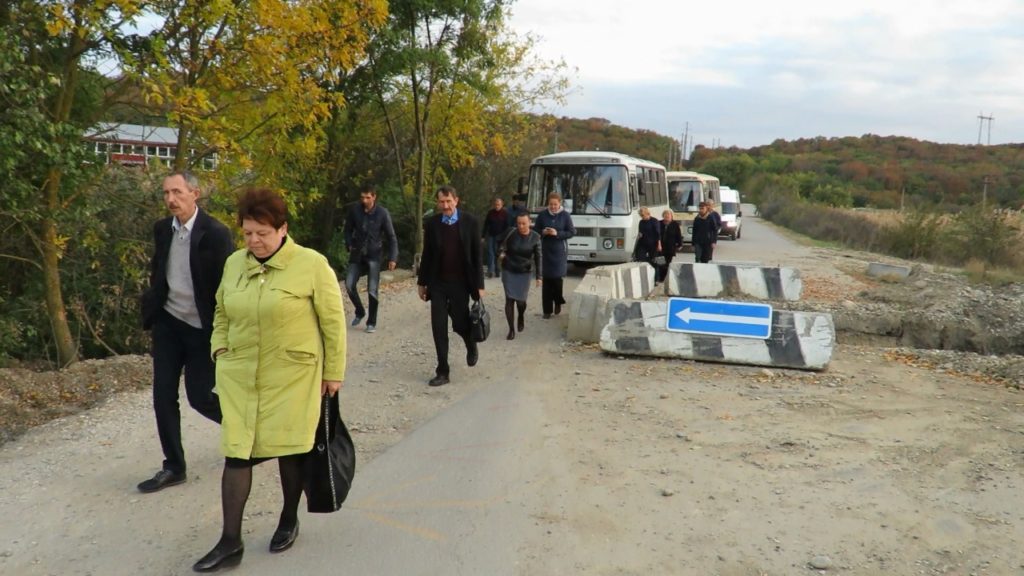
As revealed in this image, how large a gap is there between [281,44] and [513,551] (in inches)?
377

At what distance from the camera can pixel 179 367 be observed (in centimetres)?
495

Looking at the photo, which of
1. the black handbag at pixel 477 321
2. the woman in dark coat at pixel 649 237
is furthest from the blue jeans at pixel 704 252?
the black handbag at pixel 477 321

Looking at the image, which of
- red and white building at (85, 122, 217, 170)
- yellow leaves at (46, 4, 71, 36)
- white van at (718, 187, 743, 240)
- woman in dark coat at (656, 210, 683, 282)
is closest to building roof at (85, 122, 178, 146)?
red and white building at (85, 122, 217, 170)

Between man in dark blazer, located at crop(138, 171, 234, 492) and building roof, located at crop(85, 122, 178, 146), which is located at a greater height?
building roof, located at crop(85, 122, 178, 146)

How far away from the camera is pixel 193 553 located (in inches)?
168

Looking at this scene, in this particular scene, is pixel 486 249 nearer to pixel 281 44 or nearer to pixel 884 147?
pixel 281 44

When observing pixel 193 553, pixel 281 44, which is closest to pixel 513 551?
pixel 193 553

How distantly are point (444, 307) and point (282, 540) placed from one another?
13.0 ft

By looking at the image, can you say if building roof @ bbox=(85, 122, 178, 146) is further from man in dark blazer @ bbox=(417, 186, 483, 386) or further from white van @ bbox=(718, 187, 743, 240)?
white van @ bbox=(718, 187, 743, 240)

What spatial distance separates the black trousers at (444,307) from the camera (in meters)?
8.00

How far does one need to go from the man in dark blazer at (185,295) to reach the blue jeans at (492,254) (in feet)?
41.3

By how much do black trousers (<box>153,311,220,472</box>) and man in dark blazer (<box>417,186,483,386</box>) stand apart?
3.23 m

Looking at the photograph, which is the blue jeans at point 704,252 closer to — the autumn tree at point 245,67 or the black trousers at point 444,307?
the autumn tree at point 245,67

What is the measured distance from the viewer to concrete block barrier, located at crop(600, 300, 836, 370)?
28.8 ft
